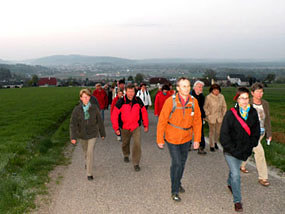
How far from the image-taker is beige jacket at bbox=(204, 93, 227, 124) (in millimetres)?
8305

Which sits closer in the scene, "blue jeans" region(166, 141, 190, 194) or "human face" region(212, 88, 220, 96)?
"blue jeans" region(166, 141, 190, 194)

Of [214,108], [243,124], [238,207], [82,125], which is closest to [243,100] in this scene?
[243,124]

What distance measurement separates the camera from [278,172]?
6.44 metres

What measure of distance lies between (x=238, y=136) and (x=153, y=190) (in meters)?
1.85

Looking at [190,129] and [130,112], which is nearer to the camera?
[190,129]

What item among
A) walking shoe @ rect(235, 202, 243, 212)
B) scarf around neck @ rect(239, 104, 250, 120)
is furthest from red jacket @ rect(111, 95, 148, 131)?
walking shoe @ rect(235, 202, 243, 212)

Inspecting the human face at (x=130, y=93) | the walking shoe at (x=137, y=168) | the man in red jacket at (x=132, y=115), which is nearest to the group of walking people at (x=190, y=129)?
the man in red jacket at (x=132, y=115)

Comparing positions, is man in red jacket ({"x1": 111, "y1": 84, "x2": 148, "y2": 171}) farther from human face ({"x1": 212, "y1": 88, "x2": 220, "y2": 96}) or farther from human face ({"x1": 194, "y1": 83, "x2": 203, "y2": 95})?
human face ({"x1": 212, "y1": 88, "x2": 220, "y2": 96})

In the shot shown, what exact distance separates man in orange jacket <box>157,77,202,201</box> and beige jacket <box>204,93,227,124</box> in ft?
11.3

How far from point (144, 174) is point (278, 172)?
2.90 m

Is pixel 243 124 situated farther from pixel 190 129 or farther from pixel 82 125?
pixel 82 125

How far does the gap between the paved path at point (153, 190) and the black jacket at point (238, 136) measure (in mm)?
879

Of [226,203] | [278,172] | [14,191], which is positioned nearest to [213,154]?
[278,172]

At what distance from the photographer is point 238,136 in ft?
14.9
